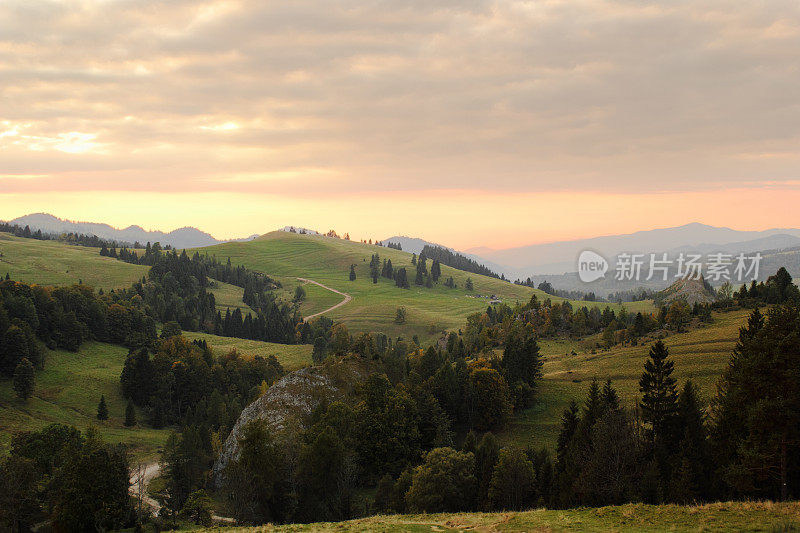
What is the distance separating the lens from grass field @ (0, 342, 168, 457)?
109812 millimetres

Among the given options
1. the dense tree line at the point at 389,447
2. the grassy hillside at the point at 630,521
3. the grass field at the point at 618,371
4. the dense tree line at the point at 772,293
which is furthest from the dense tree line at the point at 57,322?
the dense tree line at the point at 772,293

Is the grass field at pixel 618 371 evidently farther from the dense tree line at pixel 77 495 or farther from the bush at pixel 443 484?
the dense tree line at pixel 77 495

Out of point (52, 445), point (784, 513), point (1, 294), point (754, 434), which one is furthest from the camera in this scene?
point (1, 294)

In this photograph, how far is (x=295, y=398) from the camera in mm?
94312

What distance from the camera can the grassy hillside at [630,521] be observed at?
2809 cm

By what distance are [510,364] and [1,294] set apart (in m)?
164

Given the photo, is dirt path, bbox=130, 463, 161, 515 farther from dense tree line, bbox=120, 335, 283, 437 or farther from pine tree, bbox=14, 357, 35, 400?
pine tree, bbox=14, 357, 35, 400

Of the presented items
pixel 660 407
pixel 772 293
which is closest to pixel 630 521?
pixel 660 407

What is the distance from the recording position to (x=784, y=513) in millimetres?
28547

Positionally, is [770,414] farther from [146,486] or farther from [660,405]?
[146,486]

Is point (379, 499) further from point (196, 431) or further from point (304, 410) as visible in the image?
point (196, 431)

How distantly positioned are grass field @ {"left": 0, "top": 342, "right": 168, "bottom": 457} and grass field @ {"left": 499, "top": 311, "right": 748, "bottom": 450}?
86.3 metres

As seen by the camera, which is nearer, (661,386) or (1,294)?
(661,386)

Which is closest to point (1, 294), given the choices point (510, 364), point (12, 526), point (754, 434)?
point (12, 526)
